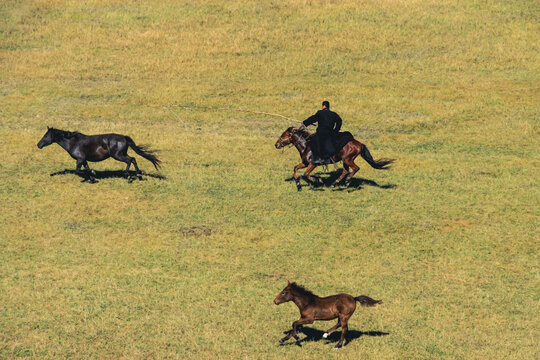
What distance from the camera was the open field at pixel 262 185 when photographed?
1698 centimetres

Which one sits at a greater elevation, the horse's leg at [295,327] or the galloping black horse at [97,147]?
the galloping black horse at [97,147]

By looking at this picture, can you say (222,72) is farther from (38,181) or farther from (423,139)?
(38,181)

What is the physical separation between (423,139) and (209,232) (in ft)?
47.8

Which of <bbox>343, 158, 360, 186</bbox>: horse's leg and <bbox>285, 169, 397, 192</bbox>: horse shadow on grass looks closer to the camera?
<bbox>343, 158, 360, 186</bbox>: horse's leg

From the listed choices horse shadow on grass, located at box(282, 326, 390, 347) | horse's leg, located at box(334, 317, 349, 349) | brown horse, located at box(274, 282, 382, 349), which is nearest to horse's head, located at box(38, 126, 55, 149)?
horse shadow on grass, located at box(282, 326, 390, 347)

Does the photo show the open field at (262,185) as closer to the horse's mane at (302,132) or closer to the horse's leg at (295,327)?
the horse's leg at (295,327)

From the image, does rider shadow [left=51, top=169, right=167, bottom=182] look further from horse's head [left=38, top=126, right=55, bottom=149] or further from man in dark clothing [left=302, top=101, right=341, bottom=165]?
man in dark clothing [left=302, top=101, right=341, bottom=165]

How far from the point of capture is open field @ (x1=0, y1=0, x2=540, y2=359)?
16984mm

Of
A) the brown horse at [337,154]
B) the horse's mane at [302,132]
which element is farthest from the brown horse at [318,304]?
the horse's mane at [302,132]

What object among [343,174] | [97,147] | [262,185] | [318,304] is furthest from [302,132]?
[318,304]

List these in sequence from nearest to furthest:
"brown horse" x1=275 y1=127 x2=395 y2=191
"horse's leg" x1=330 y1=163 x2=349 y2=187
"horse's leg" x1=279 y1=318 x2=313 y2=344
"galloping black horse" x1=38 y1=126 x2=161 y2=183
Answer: "horse's leg" x1=279 y1=318 x2=313 y2=344, "brown horse" x1=275 y1=127 x2=395 y2=191, "horse's leg" x1=330 y1=163 x2=349 y2=187, "galloping black horse" x1=38 y1=126 x2=161 y2=183

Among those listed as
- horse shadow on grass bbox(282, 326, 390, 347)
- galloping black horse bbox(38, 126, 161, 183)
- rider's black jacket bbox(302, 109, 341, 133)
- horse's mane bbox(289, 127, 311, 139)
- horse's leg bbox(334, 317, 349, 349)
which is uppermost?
rider's black jacket bbox(302, 109, 341, 133)

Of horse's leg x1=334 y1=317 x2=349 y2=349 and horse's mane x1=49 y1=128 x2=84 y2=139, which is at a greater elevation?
horse's mane x1=49 y1=128 x2=84 y2=139

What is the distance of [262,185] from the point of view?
2672cm
